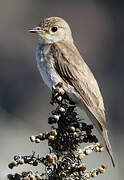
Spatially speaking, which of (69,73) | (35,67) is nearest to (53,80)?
(69,73)

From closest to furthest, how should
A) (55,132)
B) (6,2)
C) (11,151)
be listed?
(55,132)
(11,151)
(6,2)

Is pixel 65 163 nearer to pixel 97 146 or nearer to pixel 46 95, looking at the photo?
pixel 97 146

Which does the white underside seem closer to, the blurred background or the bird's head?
the bird's head

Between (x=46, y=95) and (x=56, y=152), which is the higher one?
(x=46, y=95)

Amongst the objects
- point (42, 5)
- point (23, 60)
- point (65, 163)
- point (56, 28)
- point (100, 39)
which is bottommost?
point (65, 163)

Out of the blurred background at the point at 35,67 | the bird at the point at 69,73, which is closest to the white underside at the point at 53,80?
the bird at the point at 69,73

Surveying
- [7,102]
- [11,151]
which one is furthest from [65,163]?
[7,102]

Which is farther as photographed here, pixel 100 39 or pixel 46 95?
pixel 100 39

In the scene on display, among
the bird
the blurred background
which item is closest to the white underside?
the bird
